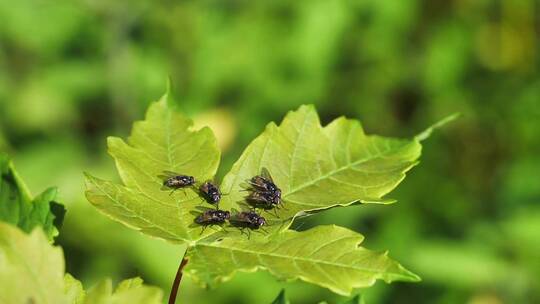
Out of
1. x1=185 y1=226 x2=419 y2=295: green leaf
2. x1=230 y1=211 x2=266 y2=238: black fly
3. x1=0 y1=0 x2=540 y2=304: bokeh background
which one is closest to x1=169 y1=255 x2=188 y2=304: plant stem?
x1=185 y1=226 x2=419 y2=295: green leaf

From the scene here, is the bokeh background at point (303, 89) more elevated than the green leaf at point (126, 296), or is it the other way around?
the bokeh background at point (303, 89)

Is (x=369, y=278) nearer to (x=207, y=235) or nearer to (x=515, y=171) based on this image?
(x=207, y=235)

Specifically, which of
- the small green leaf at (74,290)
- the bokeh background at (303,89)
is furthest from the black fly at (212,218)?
the bokeh background at (303,89)

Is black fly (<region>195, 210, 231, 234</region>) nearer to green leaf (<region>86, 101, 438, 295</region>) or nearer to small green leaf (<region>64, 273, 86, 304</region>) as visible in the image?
green leaf (<region>86, 101, 438, 295</region>)

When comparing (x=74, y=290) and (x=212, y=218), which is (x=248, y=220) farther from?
(x=74, y=290)

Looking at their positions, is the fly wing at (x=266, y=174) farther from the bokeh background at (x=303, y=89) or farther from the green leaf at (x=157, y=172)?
the bokeh background at (x=303, y=89)

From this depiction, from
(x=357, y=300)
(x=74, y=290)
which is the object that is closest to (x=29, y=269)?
(x=74, y=290)

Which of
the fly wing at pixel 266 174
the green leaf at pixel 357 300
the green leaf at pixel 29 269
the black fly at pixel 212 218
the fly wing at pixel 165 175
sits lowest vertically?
the green leaf at pixel 29 269
